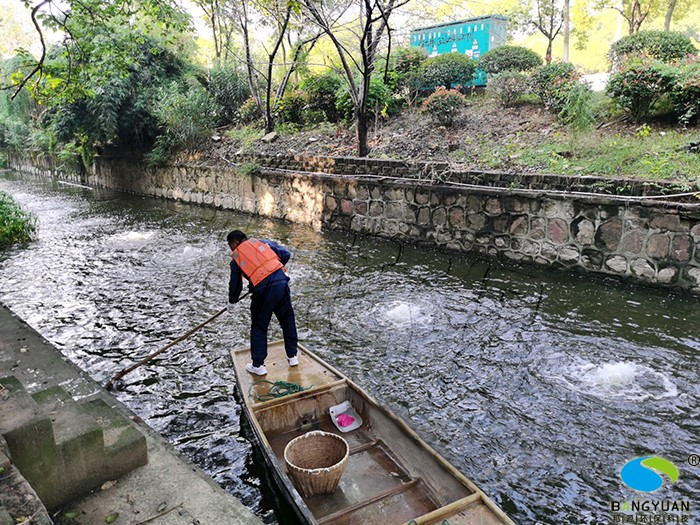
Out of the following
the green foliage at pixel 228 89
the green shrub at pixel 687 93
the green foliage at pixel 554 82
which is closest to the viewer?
the green shrub at pixel 687 93

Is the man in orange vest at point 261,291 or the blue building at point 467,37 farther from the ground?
the blue building at point 467,37

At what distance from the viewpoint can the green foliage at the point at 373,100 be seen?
15.1 m

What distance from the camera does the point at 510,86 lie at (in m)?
13.5

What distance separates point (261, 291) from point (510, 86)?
36.4ft

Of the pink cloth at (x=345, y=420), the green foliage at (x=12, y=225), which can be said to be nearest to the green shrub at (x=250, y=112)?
the green foliage at (x=12, y=225)

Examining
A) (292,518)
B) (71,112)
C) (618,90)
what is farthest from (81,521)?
(71,112)

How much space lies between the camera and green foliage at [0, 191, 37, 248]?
11.9m

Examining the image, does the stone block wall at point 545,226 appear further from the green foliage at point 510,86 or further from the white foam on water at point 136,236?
the white foam on water at point 136,236

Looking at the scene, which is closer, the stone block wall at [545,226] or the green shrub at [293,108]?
the stone block wall at [545,226]

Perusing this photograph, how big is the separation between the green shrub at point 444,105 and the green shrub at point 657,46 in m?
4.15

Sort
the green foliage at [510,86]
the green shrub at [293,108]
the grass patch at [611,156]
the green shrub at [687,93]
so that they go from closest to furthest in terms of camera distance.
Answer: the grass patch at [611,156] → the green shrub at [687,93] → the green foliage at [510,86] → the green shrub at [293,108]

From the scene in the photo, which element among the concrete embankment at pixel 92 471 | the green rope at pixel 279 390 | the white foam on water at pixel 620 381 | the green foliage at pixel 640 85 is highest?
the green foliage at pixel 640 85

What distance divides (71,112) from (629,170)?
18.3 meters

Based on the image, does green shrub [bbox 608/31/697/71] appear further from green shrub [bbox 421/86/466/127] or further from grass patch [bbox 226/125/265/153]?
grass patch [bbox 226/125/265/153]
